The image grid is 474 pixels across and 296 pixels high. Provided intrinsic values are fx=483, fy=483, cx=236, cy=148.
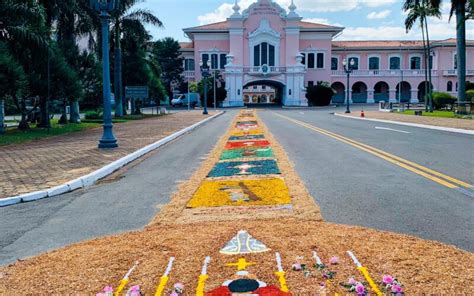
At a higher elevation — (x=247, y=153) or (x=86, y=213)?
(x=247, y=153)

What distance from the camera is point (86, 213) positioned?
7.11 meters

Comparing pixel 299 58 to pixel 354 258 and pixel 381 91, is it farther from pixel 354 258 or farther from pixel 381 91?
pixel 354 258

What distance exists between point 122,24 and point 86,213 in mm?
36648

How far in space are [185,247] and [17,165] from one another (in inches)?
342

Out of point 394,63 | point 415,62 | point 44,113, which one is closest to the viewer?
point 44,113

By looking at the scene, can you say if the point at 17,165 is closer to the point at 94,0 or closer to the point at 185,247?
the point at 94,0

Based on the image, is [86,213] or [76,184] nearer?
[86,213]

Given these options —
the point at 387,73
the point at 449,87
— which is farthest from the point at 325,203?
the point at 449,87

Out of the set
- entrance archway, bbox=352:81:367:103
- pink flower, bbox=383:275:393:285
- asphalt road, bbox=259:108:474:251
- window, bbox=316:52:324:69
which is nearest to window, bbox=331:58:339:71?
window, bbox=316:52:324:69

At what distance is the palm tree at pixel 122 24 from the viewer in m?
39.7

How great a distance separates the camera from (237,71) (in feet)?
237

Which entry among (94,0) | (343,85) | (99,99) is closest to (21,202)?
(94,0)

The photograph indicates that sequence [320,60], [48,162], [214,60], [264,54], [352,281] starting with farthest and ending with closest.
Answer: [320,60]
[214,60]
[264,54]
[48,162]
[352,281]

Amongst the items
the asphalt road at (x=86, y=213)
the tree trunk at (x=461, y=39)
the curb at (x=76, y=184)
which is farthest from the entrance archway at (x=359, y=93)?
the asphalt road at (x=86, y=213)
